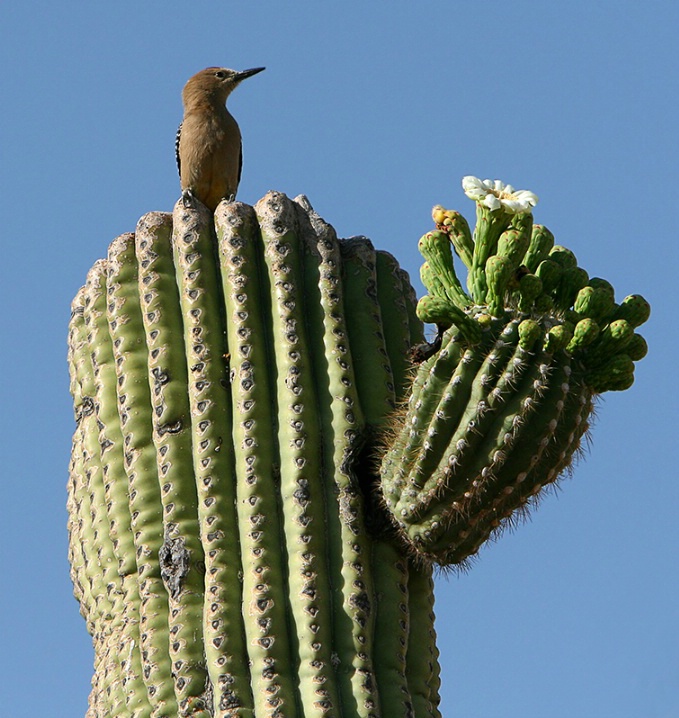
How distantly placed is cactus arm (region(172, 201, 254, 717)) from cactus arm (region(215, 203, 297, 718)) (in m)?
0.04

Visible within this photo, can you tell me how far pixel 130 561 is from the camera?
18.2ft

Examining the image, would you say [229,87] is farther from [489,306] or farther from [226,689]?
[226,689]

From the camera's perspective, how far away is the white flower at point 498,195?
16.7ft

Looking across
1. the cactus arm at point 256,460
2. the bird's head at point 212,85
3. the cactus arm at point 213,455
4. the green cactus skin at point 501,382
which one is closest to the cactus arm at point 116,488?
the cactus arm at point 213,455

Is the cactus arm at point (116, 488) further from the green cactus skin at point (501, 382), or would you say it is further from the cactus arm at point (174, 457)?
the green cactus skin at point (501, 382)

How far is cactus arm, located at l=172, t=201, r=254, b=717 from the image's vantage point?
5043 mm

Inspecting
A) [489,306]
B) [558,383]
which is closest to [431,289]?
[489,306]

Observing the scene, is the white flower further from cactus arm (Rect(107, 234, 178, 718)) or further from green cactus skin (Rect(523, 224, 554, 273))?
cactus arm (Rect(107, 234, 178, 718))

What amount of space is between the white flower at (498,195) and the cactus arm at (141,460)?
58.6 inches

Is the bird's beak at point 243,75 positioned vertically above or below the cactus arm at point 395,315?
above

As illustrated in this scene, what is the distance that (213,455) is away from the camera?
534 cm

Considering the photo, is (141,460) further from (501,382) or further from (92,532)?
(501,382)

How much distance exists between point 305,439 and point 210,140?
2.92 m

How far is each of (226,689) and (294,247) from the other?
1770mm
